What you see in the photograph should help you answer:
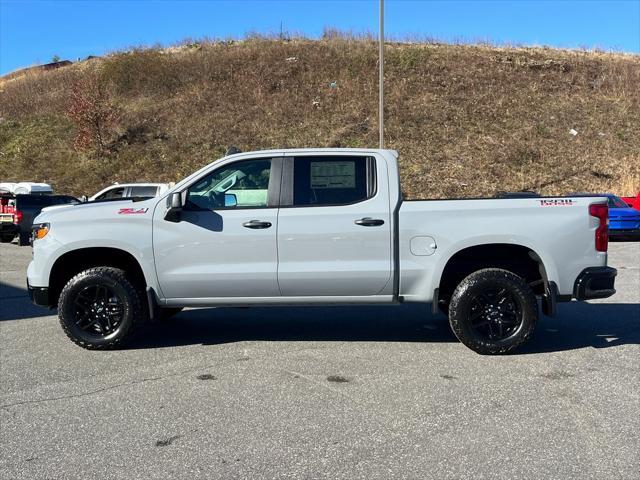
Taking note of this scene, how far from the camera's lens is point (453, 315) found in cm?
582

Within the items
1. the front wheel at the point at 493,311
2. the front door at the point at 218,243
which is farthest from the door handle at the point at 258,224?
the front wheel at the point at 493,311

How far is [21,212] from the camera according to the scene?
15836 millimetres

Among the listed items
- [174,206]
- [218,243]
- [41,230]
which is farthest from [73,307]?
[218,243]

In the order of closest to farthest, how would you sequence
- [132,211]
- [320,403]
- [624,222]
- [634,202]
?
[320,403], [132,211], [624,222], [634,202]

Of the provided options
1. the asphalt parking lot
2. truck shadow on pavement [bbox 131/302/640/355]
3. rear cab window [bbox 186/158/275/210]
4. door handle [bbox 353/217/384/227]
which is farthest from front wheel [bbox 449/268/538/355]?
rear cab window [bbox 186/158/275/210]

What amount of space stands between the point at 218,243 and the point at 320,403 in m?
2.03

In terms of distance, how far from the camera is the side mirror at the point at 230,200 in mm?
5953

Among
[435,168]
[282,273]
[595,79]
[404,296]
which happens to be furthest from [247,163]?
Answer: [595,79]

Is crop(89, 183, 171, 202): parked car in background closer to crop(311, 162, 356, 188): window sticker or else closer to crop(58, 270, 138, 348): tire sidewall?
crop(58, 270, 138, 348): tire sidewall

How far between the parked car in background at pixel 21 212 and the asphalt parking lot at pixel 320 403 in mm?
9651

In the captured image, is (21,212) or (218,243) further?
(21,212)

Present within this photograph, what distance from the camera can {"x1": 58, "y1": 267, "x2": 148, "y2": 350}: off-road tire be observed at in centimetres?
593

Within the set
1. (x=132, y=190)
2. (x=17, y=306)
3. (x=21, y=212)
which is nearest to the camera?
(x=17, y=306)

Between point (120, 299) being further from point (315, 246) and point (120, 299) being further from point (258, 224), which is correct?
point (315, 246)
